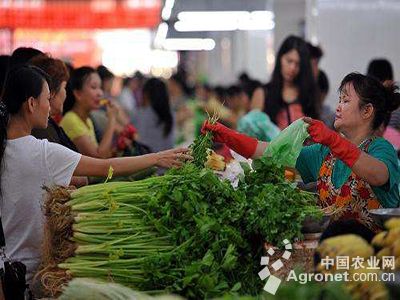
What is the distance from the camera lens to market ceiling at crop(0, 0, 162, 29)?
26.9 metres

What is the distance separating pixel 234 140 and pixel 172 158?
42cm

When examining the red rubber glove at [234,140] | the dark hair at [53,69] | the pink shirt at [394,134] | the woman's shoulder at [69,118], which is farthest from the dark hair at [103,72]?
the red rubber glove at [234,140]

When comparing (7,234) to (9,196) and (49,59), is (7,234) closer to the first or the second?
(9,196)

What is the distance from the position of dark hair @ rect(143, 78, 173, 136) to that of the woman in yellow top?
11.3 feet

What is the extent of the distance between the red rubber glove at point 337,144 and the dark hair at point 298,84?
3483mm

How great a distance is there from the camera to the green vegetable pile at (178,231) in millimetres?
4191

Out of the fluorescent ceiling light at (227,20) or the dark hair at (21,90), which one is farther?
the fluorescent ceiling light at (227,20)

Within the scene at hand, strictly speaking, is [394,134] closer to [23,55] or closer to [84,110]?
[84,110]

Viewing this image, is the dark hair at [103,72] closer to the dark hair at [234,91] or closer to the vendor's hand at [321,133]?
the dark hair at [234,91]

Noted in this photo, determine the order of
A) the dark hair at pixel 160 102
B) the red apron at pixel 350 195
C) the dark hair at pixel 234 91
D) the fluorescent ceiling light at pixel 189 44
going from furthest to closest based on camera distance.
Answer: the fluorescent ceiling light at pixel 189 44, the dark hair at pixel 234 91, the dark hair at pixel 160 102, the red apron at pixel 350 195

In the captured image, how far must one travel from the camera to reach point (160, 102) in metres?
11.8

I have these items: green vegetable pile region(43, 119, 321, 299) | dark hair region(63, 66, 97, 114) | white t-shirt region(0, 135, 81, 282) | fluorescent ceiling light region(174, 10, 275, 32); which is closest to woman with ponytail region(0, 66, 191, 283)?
white t-shirt region(0, 135, 81, 282)

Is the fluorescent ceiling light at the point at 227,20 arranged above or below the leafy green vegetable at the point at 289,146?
below

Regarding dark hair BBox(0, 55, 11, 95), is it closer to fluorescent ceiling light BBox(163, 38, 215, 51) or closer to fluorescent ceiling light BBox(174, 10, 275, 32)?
fluorescent ceiling light BBox(174, 10, 275, 32)
